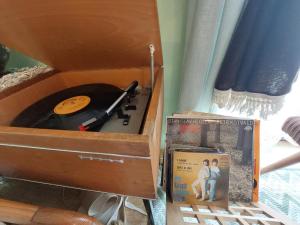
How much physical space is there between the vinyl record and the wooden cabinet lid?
120 mm

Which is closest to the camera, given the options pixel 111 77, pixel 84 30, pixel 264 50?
pixel 84 30

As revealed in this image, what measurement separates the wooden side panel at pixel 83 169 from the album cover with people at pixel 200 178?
0.21 metres

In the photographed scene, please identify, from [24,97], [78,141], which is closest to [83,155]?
[78,141]

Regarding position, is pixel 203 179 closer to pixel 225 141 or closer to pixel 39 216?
pixel 225 141

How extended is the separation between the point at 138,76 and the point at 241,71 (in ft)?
1.24

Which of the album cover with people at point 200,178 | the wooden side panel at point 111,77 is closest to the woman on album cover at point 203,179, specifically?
the album cover with people at point 200,178

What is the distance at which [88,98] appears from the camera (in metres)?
0.60

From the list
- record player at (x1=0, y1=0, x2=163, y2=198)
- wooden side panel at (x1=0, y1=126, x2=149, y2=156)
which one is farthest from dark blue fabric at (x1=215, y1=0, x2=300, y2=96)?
wooden side panel at (x1=0, y1=126, x2=149, y2=156)

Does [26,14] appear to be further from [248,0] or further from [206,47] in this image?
[248,0]

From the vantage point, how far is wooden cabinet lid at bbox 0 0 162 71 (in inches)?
16.3

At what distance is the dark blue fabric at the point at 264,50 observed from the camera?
1.83ft

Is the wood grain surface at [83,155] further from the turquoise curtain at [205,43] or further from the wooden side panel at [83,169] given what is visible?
the turquoise curtain at [205,43]

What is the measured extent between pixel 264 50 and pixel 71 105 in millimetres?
654

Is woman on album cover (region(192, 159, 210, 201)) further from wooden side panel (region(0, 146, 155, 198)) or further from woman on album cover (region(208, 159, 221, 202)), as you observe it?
wooden side panel (region(0, 146, 155, 198))
